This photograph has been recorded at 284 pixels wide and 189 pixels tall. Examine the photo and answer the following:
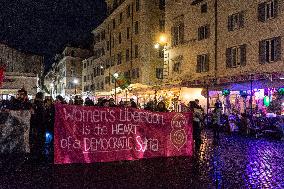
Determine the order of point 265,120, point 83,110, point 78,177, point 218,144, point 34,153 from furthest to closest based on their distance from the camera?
point 265,120
point 218,144
point 34,153
point 83,110
point 78,177

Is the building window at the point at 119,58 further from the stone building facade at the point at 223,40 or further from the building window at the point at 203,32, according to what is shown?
the building window at the point at 203,32

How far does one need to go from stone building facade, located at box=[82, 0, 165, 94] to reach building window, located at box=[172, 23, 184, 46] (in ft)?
28.1

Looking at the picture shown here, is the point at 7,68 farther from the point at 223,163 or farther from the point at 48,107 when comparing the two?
the point at 223,163

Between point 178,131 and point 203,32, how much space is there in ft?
72.3

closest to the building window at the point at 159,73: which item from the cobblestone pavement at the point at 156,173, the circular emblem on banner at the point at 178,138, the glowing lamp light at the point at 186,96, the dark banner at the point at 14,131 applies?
the glowing lamp light at the point at 186,96

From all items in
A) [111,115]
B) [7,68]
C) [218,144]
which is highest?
[7,68]

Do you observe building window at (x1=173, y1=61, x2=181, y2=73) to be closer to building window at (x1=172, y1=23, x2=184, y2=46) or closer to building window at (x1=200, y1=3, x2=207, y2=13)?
building window at (x1=172, y1=23, x2=184, y2=46)

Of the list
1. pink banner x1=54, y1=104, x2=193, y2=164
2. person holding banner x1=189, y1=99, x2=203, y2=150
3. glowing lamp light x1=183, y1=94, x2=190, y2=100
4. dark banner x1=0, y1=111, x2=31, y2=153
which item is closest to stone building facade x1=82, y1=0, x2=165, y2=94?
glowing lamp light x1=183, y1=94, x2=190, y2=100

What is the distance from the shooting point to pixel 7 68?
46.4 meters

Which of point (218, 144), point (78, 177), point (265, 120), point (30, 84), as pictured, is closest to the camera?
point (78, 177)

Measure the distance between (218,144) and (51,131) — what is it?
25.9ft

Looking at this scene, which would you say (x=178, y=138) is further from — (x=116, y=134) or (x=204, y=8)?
(x=204, y=8)

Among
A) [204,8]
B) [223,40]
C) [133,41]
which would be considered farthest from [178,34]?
[133,41]

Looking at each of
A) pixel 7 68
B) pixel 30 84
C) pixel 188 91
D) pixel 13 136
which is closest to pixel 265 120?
pixel 188 91
